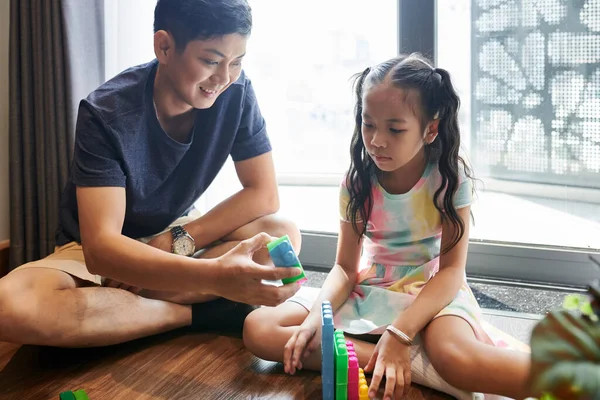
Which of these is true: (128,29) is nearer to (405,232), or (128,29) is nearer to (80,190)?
(80,190)

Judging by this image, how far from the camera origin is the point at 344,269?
4.91ft

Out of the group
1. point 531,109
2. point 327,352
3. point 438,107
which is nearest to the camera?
point 327,352

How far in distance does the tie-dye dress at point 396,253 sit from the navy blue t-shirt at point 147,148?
325mm

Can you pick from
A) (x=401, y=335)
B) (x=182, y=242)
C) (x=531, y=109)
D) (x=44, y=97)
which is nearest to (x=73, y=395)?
(x=182, y=242)

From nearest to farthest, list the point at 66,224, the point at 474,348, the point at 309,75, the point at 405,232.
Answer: the point at 474,348
the point at 405,232
the point at 66,224
the point at 309,75

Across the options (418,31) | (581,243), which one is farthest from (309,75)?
(581,243)

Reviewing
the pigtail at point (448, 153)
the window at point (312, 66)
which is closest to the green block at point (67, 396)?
the pigtail at point (448, 153)

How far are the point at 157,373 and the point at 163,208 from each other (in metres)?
0.39

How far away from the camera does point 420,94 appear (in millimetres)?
1357

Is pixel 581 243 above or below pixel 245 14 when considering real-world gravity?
below

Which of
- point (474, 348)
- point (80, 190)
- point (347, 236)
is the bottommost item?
point (474, 348)

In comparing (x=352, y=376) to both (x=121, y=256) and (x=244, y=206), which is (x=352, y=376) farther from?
(x=244, y=206)

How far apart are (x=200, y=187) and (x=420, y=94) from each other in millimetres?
591

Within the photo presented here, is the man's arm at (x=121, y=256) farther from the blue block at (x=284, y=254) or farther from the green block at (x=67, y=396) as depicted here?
the green block at (x=67, y=396)
